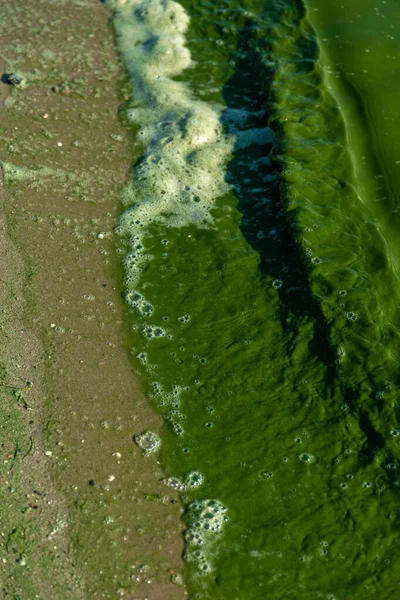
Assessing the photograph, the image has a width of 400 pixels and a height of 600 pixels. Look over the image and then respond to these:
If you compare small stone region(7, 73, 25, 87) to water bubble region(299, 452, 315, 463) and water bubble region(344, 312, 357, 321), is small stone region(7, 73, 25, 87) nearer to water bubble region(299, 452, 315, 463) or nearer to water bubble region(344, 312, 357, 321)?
water bubble region(344, 312, 357, 321)

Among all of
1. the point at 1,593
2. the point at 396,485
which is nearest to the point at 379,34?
the point at 396,485

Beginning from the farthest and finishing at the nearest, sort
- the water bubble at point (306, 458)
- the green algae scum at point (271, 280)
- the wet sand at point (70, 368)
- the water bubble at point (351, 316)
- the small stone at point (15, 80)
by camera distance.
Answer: the small stone at point (15, 80)
the water bubble at point (351, 316)
the water bubble at point (306, 458)
the green algae scum at point (271, 280)
the wet sand at point (70, 368)

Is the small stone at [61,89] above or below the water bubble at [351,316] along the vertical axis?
below

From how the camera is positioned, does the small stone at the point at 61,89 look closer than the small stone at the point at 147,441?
No

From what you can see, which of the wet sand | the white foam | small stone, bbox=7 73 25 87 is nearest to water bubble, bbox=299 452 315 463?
the wet sand

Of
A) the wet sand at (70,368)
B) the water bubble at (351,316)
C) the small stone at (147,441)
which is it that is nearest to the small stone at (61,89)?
the wet sand at (70,368)

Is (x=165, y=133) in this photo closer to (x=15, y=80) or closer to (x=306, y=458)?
(x=15, y=80)

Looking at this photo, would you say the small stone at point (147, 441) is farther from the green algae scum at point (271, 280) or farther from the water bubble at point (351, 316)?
the water bubble at point (351, 316)
